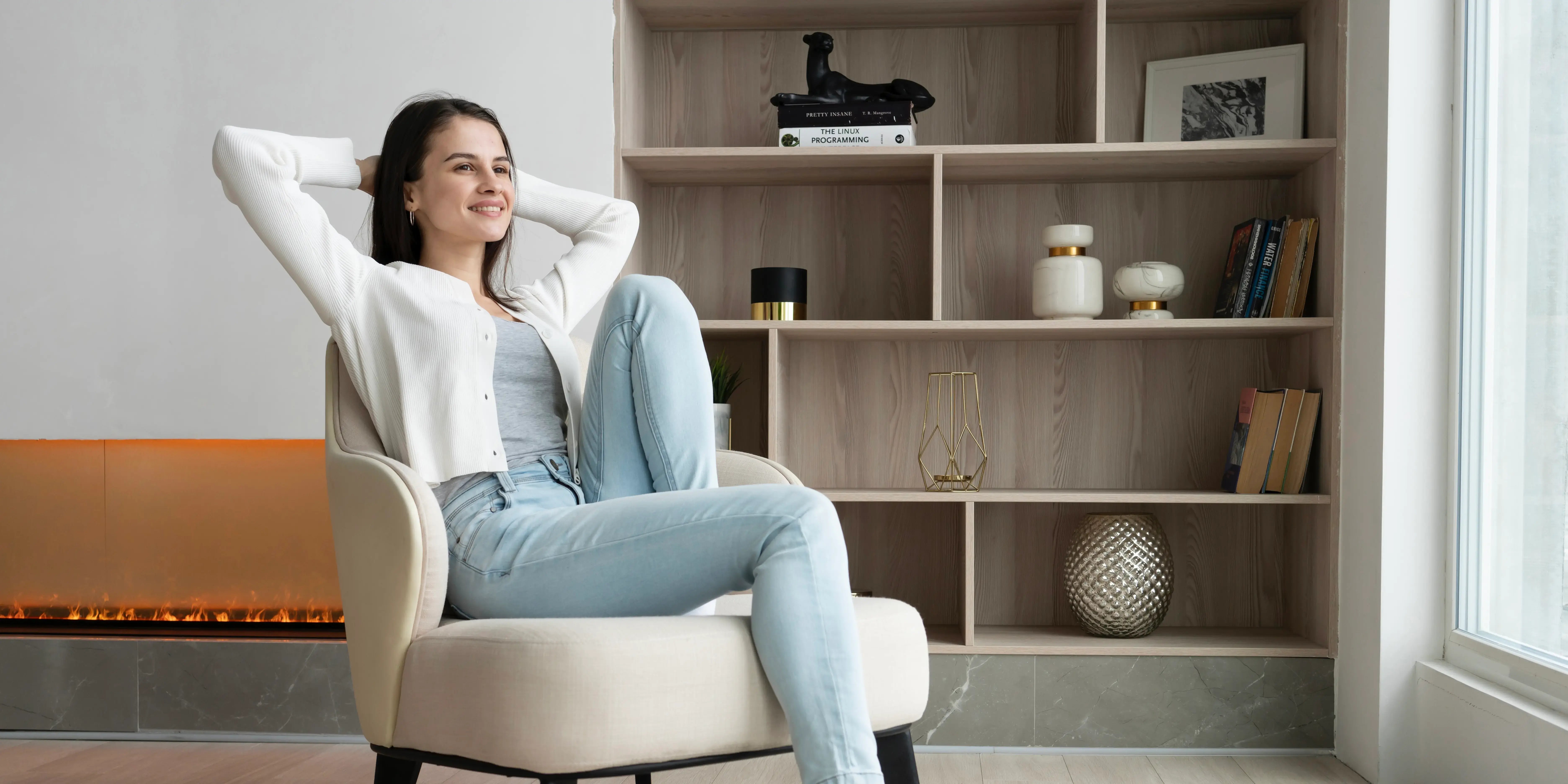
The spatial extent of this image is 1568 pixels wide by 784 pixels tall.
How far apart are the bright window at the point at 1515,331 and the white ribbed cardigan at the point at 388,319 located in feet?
5.08

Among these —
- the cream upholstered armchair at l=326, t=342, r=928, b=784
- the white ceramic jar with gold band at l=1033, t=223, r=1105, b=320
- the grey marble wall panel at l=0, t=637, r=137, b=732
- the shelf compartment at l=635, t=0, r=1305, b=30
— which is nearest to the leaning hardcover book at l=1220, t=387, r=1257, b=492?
the white ceramic jar with gold band at l=1033, t=223, r=1105, b=320

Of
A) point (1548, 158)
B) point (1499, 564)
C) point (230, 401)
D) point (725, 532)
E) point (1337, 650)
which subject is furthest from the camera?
point (230, 401)

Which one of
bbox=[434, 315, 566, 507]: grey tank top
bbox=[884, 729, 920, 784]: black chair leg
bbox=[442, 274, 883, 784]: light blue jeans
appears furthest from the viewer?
bbox=[434, 315, 566, 507]: grey tank top

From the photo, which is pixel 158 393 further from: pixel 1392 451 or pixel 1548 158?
pixel 1548 158

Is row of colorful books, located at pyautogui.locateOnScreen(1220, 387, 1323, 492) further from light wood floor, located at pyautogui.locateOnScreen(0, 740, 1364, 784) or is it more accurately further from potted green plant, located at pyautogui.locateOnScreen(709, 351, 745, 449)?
potted green plant, located at pyautogui.locateOnScreen(709, 351, 745, 449)

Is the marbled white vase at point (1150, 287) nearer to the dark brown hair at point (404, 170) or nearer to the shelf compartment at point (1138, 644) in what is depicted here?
the shelf compartment at point (1138, 644)

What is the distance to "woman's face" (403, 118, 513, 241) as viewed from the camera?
1.62 m

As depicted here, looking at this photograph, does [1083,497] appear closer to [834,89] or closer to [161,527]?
[834,89]

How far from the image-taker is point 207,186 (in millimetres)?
2422

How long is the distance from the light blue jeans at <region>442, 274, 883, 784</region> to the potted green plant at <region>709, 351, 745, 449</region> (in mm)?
858

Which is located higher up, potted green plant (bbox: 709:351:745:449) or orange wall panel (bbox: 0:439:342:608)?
potted green plant (bbox: 709:351:745:449)

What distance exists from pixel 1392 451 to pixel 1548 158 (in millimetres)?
584

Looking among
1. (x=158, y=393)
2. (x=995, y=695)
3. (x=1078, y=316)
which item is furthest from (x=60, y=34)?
(x=995, y=695)

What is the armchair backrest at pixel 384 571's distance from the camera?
1.22 m
